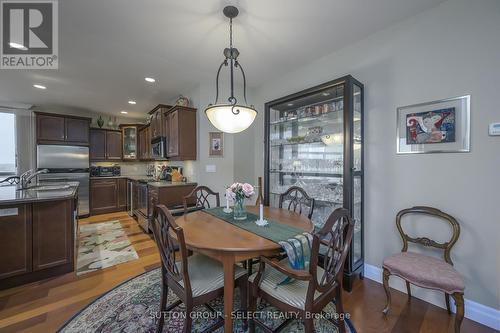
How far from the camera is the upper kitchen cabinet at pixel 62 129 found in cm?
457

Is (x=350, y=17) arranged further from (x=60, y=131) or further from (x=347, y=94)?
(x=60, y=131)

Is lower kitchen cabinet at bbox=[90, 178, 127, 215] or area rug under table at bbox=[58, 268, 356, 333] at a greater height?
lower kitchen cabinet at bbox=[90, 178, 127, 215]

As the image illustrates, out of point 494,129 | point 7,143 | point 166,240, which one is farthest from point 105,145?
point 494,129

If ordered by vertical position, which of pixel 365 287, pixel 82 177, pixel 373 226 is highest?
pixel 82 177

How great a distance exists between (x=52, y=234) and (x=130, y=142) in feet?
12.9

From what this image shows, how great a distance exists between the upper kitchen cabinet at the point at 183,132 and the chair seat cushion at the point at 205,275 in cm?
223

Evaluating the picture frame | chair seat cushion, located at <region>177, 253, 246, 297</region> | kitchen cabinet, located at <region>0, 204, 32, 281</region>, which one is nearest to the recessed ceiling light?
kitchen cabinet, located at <region>0, 204, 32, 281</region>

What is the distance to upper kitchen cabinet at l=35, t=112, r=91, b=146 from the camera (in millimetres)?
4574

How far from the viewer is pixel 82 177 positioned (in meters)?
4.93

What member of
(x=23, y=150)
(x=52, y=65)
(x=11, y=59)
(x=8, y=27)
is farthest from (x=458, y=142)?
(x=23, y=150)

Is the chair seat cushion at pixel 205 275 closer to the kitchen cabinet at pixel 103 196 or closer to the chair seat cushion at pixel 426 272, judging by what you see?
the chair seat cushion at pixel 426 272

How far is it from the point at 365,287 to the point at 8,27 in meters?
4.51

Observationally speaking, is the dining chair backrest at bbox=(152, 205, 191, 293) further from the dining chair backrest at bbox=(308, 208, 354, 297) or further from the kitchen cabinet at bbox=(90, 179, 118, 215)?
the kitchen cabinet at bbox=(90, 179, 118, 215)

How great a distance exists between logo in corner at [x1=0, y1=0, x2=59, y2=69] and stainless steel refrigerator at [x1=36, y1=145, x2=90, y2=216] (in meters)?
2.30
